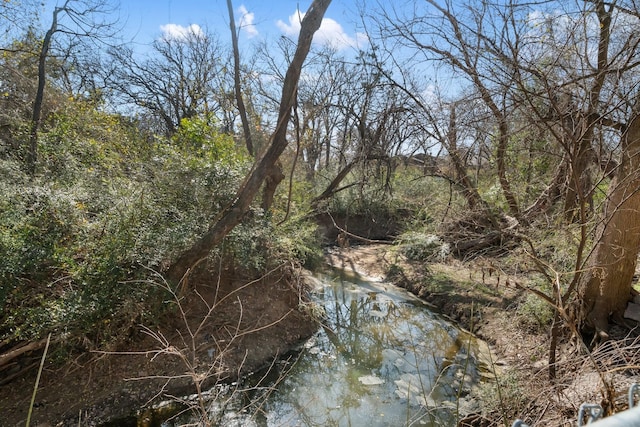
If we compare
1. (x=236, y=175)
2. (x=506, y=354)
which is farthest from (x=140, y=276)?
(x=506, y=354)

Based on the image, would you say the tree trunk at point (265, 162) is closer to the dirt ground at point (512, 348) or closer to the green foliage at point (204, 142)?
the green foliage at point (204, 142)

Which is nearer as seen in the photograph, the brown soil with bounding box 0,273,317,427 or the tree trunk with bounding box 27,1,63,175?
the brown soil with bounding box 0,273,317,427

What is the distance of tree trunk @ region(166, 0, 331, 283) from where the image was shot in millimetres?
4781

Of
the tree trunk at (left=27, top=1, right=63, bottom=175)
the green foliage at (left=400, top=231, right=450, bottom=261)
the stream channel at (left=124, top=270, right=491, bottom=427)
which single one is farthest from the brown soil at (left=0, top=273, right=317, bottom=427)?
the green foliage at (left=400, top=231, right=450, bottom=261)

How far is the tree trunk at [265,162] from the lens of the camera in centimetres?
478

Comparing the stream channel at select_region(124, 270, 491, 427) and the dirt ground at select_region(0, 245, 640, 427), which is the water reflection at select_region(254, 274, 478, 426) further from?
the dirt ground at select_region(0, 245, 640, 427)

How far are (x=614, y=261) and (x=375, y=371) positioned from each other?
10.9ft

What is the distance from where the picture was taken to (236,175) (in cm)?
609

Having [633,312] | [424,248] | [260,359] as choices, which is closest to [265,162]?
[260,359]

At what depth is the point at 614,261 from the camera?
399cm

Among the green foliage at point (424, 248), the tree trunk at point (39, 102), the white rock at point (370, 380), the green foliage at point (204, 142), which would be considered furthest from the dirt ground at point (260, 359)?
the tree trunk at point (39, 102)

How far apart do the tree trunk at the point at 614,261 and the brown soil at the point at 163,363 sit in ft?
13.0

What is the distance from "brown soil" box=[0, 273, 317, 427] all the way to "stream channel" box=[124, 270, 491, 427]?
31 cm

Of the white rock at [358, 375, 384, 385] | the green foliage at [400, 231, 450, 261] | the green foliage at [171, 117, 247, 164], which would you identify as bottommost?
the white rock at [358, 375, 384, 385]
